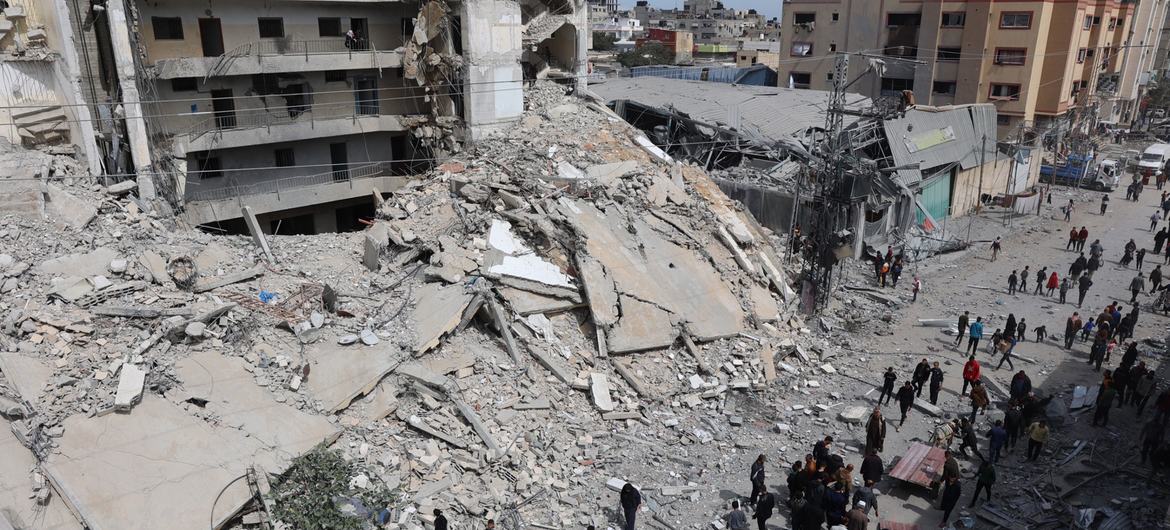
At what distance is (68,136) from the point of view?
63.8ft

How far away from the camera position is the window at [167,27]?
21156 millimetres

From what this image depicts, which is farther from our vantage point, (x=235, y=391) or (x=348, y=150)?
(x=348, y=150)

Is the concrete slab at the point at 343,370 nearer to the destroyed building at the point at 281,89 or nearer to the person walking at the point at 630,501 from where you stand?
the person walking at the point at 630,501

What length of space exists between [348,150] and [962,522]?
21787 mm

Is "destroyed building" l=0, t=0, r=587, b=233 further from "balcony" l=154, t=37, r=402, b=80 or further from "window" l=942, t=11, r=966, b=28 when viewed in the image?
"window" l=942, t=11, r=966, b=28

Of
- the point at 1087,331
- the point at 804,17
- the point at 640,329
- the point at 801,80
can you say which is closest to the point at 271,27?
the point at 640,329

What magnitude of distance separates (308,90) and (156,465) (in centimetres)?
1577

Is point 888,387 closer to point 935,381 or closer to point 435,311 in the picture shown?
point 935,381

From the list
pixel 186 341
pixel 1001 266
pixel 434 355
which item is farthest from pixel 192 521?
pixel 1001 266

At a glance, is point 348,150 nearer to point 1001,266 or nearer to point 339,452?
point 339,452

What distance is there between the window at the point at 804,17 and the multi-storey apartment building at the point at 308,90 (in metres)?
24.3

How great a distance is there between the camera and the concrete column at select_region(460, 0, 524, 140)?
2389cm

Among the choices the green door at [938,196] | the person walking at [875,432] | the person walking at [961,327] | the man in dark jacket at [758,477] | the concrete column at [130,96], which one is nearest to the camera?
the man in dark jacket at [758,477]

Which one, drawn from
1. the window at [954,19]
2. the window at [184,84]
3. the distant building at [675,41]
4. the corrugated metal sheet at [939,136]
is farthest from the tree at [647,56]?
the window at [184,84]
